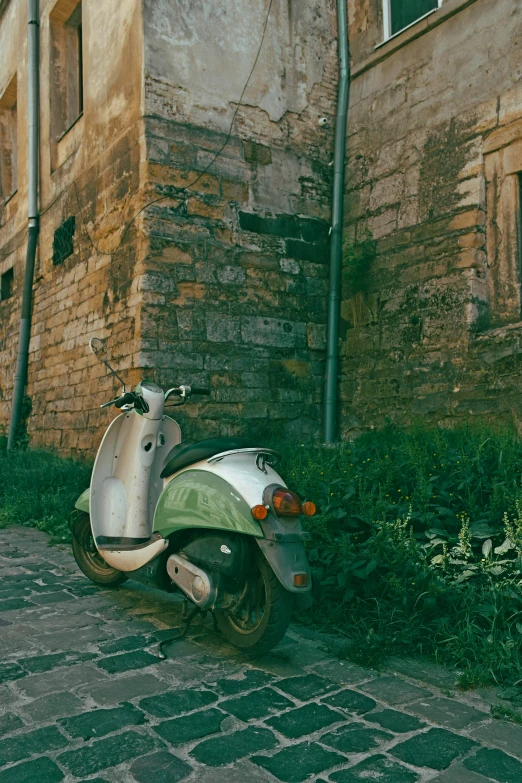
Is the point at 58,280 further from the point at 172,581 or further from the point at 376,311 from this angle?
the point at 172,581

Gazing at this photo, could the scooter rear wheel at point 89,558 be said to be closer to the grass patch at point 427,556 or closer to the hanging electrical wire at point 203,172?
the grass patch at point 427,556

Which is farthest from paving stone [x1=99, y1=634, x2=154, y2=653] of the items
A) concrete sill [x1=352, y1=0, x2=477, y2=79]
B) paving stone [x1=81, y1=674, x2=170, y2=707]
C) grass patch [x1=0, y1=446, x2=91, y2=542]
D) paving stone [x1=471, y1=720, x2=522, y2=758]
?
concrete sill [x1=352, y1=0, x2=477, y2=79]

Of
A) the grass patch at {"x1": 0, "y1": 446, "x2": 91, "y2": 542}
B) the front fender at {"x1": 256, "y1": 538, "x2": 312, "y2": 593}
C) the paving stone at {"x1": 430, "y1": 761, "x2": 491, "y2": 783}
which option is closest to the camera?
the paving stone at {"x1": 430, "y1": 761, "x2": 491, "y2": 783}

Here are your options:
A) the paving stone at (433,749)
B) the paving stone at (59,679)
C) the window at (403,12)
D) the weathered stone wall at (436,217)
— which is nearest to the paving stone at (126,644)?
the paving stone at (59,679)

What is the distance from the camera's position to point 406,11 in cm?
777

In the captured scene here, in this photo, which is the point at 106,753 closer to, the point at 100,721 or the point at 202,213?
the point at 100,721

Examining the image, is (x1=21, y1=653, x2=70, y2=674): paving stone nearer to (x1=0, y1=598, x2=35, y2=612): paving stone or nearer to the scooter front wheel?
the scooter front wheel

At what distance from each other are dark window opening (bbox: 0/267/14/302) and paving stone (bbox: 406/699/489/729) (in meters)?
10.1

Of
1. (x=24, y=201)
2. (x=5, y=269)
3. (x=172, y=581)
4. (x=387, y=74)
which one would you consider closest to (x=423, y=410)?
(x=387, y=74)

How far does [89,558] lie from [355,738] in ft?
7.64

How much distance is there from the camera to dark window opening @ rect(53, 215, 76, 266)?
8758mm

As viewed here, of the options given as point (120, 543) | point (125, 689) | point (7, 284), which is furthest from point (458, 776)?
point (7, 284)

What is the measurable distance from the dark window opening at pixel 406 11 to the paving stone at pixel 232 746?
739cm

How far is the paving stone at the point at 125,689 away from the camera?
103 inches
